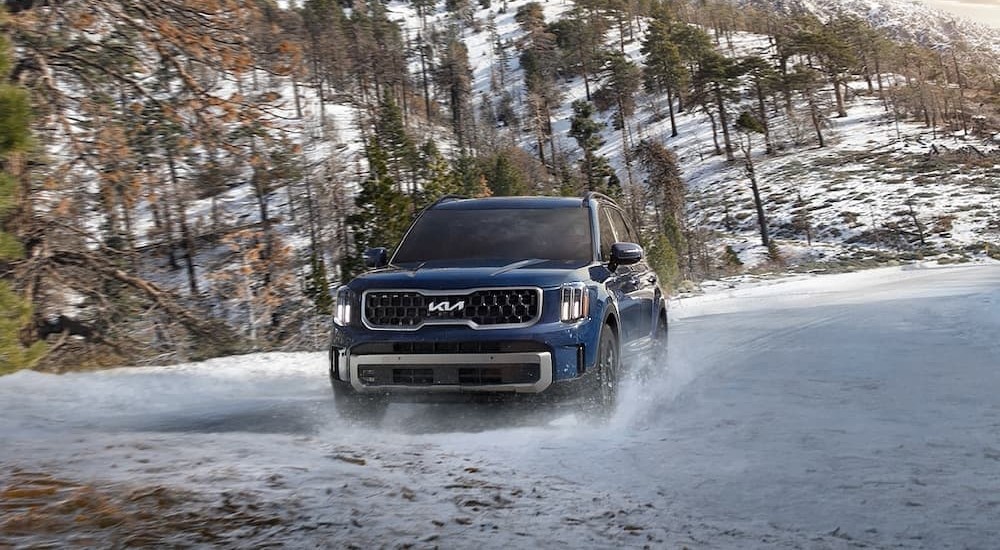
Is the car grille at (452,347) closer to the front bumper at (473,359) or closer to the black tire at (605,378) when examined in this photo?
the front bumper at (473,359)

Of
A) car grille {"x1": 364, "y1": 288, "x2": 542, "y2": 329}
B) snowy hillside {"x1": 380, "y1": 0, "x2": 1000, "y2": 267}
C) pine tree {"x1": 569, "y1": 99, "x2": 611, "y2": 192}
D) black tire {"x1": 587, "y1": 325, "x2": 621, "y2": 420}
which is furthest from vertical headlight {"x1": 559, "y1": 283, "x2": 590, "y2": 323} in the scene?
pine tree {"x1": 569, "y1": 99, "x2": 611, "y2": 192}

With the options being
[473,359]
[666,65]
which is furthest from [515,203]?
[666,65]

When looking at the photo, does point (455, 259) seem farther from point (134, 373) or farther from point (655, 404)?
point (134, 373)

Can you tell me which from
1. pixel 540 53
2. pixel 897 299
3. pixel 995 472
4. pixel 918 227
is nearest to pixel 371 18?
pixel 540 53

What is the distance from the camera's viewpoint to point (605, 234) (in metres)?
7.98

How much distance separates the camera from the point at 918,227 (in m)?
57.9

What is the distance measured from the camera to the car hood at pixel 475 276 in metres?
6.23

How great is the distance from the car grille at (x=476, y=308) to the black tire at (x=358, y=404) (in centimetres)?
55

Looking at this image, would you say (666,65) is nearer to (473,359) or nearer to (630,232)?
(630,232)

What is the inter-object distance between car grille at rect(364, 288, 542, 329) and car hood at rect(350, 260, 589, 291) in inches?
2.4

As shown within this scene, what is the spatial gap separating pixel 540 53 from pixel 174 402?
14222cm

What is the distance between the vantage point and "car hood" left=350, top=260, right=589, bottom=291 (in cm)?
623

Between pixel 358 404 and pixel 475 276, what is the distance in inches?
49.4

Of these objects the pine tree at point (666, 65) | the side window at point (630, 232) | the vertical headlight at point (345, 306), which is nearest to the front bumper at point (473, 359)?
the vertical headlight at point (345, 306)
